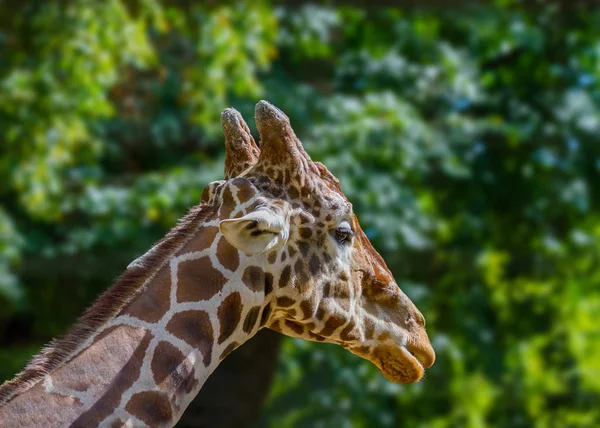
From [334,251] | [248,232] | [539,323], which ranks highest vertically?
[539,323]

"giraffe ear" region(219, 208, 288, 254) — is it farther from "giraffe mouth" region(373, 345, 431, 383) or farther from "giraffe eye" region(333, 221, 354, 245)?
"giraffe mouth" region(373, 345, 431, 383)

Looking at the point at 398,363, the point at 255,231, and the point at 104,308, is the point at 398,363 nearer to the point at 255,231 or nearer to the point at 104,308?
the point at 255,231

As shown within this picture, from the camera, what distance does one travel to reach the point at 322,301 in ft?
12.0

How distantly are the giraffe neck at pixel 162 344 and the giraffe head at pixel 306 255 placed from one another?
5 cm

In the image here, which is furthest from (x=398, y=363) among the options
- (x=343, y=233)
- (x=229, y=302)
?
(x=229, y=302)

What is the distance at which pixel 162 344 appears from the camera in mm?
3232

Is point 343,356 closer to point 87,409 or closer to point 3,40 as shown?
point 3,40

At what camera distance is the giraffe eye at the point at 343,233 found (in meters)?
3.71

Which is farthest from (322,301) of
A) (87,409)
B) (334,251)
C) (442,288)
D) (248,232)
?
(442,288)

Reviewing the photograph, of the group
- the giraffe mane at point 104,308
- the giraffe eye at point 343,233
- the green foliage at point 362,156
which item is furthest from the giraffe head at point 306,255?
the green foliage at point 362,156

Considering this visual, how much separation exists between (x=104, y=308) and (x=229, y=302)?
0.40 metres

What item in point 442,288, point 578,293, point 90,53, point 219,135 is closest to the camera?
point 90,53

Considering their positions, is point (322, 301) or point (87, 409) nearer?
point (87, 409)

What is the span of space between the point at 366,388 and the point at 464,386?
1.75 m
